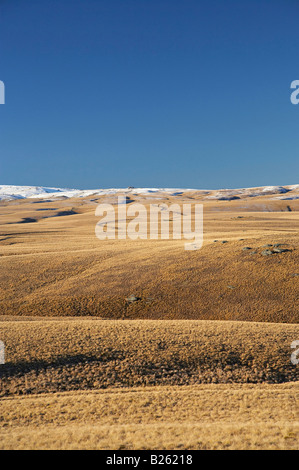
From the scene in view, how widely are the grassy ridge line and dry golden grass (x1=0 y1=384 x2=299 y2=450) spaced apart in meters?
1.43

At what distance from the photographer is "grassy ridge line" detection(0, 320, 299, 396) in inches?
893

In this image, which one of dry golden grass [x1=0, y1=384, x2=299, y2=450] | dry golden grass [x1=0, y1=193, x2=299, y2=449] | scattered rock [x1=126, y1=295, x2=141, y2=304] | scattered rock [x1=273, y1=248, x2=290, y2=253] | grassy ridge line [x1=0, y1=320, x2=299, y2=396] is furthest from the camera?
scattered rock [x1=273, y1=248, x2=290, y2=253]

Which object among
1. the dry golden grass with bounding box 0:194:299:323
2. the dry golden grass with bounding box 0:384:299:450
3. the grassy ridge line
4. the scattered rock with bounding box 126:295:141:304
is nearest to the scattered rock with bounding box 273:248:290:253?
the dry golden grass with bounding box 0:194:299:323

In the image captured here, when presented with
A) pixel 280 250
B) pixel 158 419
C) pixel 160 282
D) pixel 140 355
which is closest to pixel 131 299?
pixel 160 282

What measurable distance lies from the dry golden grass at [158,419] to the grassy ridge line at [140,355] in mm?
1429

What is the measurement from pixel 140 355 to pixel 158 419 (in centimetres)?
793

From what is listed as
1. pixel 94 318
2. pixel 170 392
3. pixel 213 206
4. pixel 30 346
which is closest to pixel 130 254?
pixel 94 318

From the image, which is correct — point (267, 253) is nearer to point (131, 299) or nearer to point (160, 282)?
point (160, 282)

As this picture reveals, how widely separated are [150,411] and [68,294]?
27.8m

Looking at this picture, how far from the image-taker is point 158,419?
1752 centimetres

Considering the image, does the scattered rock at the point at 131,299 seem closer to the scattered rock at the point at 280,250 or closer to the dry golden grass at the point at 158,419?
the dry golden grass at the point at 158,419

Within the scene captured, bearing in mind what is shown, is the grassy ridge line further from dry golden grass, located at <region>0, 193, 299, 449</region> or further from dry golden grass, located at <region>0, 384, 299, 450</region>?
dry golden grass, located at <region>0, 384, 299, 450</region>
